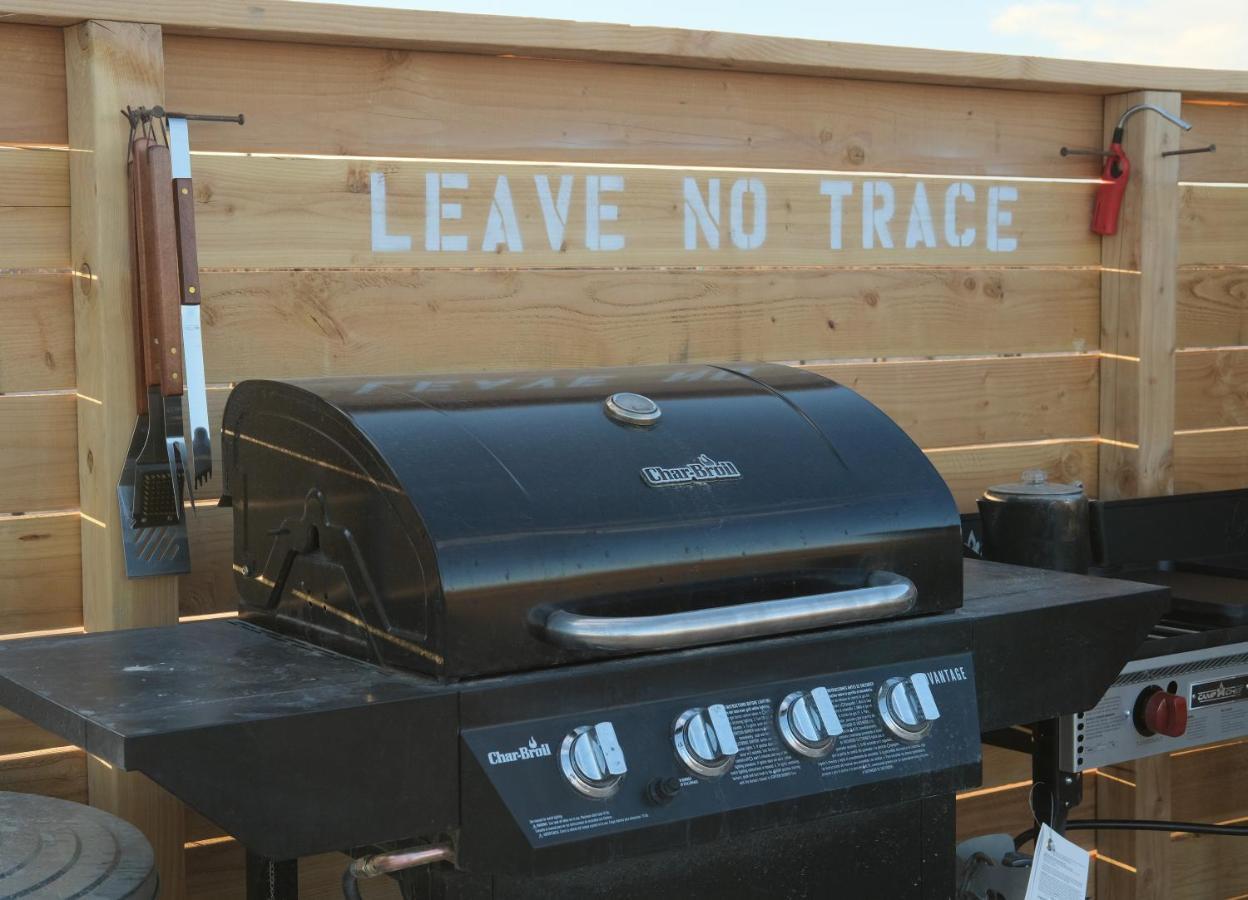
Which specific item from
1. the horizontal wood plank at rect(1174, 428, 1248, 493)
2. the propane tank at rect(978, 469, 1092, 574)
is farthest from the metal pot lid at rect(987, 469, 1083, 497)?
the horizontal wood plank at rect(1174, 428, 1248, 493)

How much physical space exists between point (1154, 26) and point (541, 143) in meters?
3.09

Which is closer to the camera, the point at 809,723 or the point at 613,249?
the point at 809,723

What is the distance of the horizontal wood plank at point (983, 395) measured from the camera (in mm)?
2820

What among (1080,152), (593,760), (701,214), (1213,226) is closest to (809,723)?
(593,760)

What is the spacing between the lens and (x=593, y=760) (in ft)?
4.91

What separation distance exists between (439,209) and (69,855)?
3.85 feet

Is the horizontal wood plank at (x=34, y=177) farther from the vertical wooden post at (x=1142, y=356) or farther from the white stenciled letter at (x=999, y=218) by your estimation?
the vertical wooden post at (x=1142, y=356)

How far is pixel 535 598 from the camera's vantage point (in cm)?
155

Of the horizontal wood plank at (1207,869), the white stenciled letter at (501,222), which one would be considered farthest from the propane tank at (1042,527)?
the horizontal wood plank at (1207,869)

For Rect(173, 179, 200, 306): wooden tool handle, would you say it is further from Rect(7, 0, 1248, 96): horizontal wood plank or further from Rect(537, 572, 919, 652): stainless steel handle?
Rect(537, 572, 919, 652): stainless steel handle

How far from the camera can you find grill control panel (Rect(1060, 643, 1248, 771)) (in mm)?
2238

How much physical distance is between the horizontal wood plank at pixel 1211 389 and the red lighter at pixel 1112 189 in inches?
12.9

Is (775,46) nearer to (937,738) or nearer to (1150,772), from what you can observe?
(937,738)

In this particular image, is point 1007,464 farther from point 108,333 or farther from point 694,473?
point 108,333
